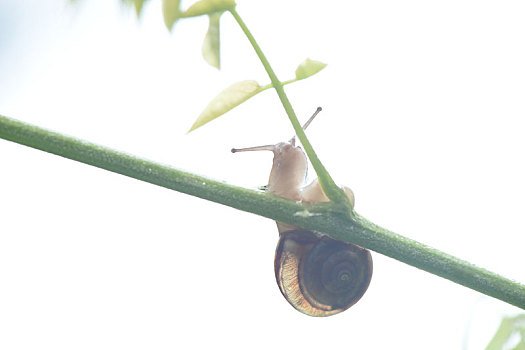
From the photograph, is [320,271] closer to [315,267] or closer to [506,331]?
[315,267]

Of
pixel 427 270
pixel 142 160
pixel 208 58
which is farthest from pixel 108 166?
pixel 427 270

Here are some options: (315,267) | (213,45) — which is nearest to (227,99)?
(213,45)

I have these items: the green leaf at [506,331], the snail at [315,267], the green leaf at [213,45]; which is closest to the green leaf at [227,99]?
the green leaf at [213,45]

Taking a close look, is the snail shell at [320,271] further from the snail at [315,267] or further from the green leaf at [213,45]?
the green leaf at [213,45]

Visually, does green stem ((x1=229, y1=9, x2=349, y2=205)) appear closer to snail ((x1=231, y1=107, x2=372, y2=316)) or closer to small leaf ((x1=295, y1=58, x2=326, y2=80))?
small leaf ((x1=295, y1=58, x2=326, y2=80))

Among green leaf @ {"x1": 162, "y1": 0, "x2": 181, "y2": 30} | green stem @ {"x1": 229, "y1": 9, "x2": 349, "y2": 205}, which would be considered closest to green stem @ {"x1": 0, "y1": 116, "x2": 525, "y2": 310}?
green stem @ {"x1": 229, "y1": 9, "x2": 349, "y2": 205}

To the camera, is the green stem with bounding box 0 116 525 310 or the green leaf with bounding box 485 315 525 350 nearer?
the green stem with bounding box 0 116 525 310
